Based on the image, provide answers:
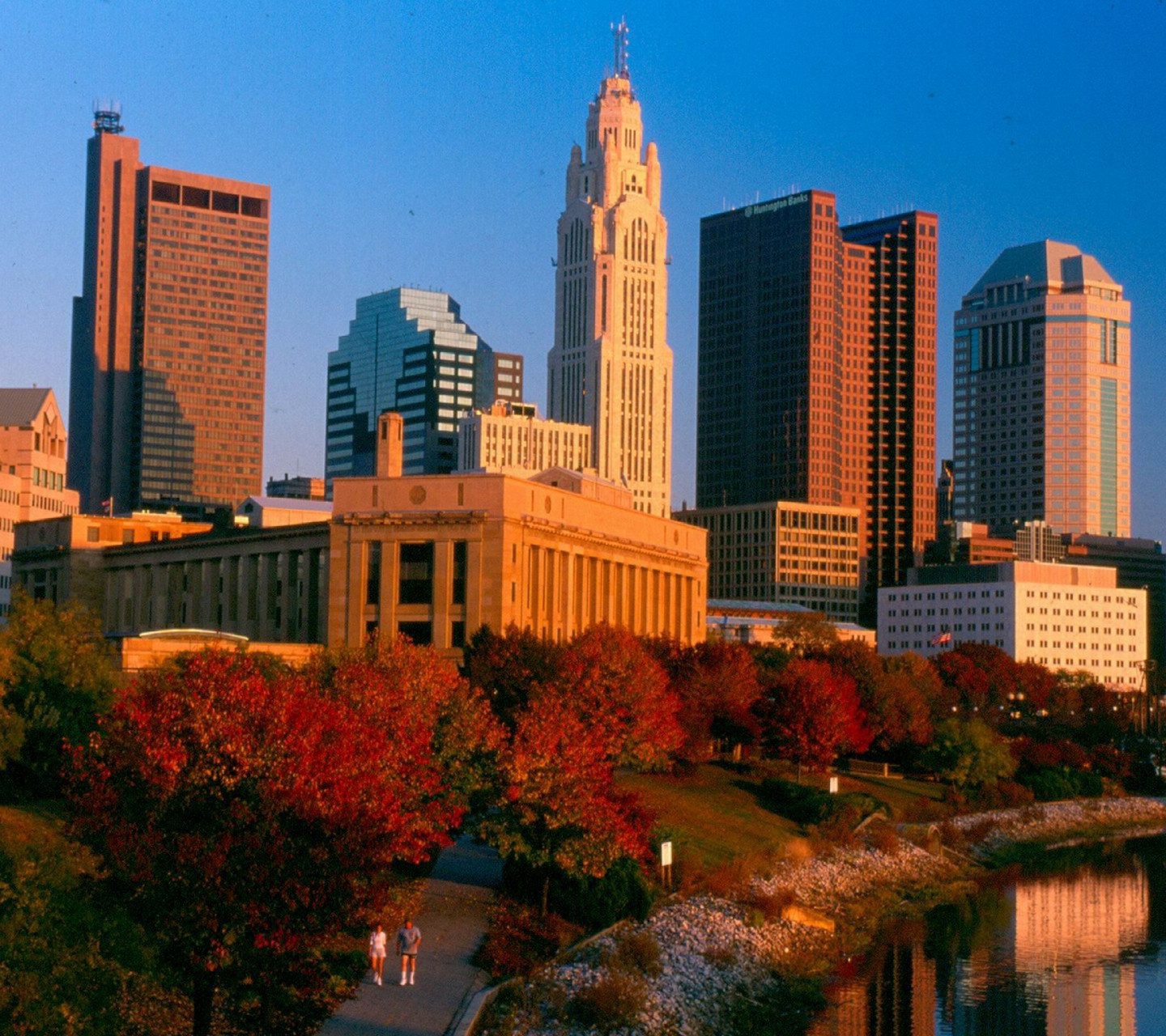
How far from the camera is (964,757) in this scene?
130m

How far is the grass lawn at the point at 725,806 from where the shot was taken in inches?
3406

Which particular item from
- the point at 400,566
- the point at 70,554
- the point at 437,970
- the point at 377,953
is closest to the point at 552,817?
the point at 437,970

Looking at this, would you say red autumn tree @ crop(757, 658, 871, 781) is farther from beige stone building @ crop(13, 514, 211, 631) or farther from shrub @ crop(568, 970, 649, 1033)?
beige stone building @ crop(13, 514, 211, 631)

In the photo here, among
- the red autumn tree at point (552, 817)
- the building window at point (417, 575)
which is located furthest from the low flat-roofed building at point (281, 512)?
the red autumn tree at point (552, 817)

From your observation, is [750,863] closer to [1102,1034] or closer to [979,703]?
[1102,1034]

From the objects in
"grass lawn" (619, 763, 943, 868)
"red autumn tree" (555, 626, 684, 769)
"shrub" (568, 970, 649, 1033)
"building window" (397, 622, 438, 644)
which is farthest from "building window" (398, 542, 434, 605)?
"shrub" (568, 970, 649, 1033)

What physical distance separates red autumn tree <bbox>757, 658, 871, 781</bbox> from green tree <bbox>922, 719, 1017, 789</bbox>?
1307 cm

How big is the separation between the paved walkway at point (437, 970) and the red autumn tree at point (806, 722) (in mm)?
42518

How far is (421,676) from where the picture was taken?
71375 millimetres

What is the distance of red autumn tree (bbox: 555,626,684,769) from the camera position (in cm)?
8500

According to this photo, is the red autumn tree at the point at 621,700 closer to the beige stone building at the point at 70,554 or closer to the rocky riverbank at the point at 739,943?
the rocky riverbank at the point at 739,943

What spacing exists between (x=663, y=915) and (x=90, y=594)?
115 metres

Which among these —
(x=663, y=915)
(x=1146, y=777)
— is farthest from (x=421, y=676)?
(x=1146, y=777)

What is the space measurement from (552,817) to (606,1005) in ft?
34.3
